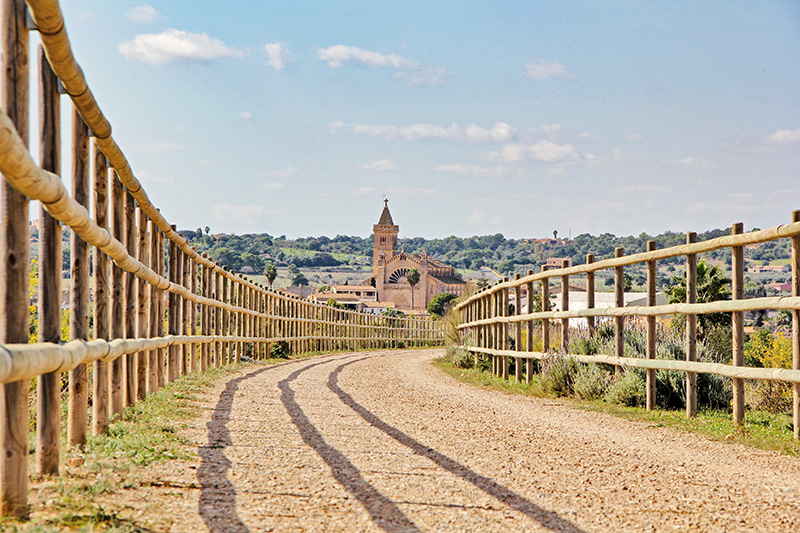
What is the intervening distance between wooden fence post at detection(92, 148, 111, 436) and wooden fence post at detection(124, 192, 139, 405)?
0.72m

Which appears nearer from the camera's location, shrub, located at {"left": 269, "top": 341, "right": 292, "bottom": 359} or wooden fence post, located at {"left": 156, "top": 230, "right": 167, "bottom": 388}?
wooden fence post, located at {"left": 156, "top": 230, "right": 167, "bottom": 388}

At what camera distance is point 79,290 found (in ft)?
16.4

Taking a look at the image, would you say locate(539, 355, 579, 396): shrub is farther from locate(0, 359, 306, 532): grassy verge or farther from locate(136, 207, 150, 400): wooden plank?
locate(136, 207, 150, 400): wooden plank

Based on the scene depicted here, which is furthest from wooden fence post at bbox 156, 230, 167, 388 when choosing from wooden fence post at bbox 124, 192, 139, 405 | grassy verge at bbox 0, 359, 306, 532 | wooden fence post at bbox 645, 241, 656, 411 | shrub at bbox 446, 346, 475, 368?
shrub at bbox 446, 346, 475, 368

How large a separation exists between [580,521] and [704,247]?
4392mm

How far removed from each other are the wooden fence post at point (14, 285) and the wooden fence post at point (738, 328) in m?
5.59

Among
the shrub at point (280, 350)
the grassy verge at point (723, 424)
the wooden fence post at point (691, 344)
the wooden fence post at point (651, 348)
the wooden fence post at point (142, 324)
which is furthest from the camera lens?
the shrub at point (280, 350)

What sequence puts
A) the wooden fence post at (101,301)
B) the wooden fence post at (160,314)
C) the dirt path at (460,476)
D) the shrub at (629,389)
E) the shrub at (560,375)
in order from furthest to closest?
the shrub at (560,375) → the shrub at (629,389) → the wooden fence post at (160,314) → the wooden fence post at (101,301) → the dirt path at (460,476)

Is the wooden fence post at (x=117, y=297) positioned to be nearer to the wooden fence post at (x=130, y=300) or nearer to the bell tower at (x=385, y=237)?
the wooden fence post at (x=130, y=300)

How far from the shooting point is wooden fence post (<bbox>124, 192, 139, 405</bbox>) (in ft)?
21.3

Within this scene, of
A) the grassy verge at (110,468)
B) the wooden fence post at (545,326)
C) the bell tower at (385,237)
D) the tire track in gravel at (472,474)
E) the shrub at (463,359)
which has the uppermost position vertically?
the bell tower at (385,237)

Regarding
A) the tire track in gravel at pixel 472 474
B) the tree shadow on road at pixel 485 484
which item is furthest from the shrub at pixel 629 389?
the tree shadow on road at pixel 485 484

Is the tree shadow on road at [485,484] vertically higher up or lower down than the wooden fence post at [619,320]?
lower down

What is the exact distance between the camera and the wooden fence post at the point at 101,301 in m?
5.29
